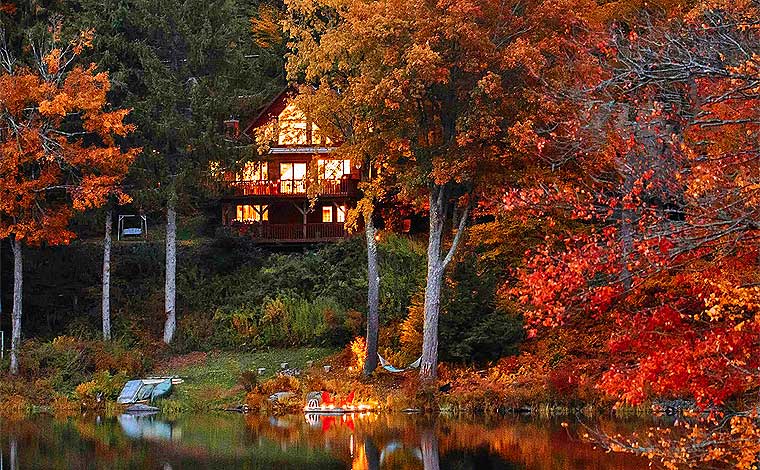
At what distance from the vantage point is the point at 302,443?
1025 inches

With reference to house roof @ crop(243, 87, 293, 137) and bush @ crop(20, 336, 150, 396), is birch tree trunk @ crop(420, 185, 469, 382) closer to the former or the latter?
bush @ crop(20, 336, 150, 396)

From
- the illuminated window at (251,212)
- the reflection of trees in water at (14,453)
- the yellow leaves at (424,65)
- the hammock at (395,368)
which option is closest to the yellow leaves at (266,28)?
the illuminated window at (251,212)

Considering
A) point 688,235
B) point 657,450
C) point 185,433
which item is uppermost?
point 688,235

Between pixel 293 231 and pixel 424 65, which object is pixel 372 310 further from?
pixel 293 231

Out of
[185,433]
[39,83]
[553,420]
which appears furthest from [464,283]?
[39,83]

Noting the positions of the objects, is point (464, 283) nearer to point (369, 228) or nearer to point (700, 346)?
point (369, 228)

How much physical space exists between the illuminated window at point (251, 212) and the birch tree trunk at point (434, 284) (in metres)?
15.2

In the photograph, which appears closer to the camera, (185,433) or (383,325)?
(185,433)

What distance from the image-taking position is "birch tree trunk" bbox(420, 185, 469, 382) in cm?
3353

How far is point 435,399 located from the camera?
3225 cm

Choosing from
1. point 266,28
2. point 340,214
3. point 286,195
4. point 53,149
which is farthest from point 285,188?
point 53,149

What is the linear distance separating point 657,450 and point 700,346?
4.84 meters

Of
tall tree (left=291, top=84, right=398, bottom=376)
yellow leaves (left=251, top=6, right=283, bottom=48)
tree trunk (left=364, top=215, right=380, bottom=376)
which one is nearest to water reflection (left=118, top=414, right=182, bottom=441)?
tree trunk (left=364, top=215, right=380, bottom=376)

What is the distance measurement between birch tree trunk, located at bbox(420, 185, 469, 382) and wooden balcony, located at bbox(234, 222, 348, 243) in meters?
11.6
